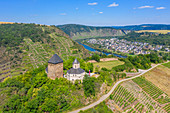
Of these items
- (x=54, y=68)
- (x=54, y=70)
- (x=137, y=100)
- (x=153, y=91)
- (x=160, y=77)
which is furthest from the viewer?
(x=160, y=77)

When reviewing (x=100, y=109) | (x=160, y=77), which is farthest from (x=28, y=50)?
(x=160, y=77)

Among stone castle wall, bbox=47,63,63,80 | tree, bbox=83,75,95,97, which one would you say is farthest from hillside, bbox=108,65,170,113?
stone castle wall, bbox=47,63,63,80

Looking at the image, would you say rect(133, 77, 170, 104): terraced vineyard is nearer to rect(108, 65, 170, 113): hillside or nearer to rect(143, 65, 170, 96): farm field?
rect(108, 65, 170, 113): hillside

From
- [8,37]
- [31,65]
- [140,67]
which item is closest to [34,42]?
[8,37]

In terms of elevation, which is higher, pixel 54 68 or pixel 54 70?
pixel 54 68

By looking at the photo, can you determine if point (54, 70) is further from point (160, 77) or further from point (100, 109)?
point (160, 77)

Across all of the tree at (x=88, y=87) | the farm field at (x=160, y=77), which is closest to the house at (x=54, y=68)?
the tree at (x=88, y=87)

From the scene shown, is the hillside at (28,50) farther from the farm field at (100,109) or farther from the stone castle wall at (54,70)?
the farm field at (100,109)
